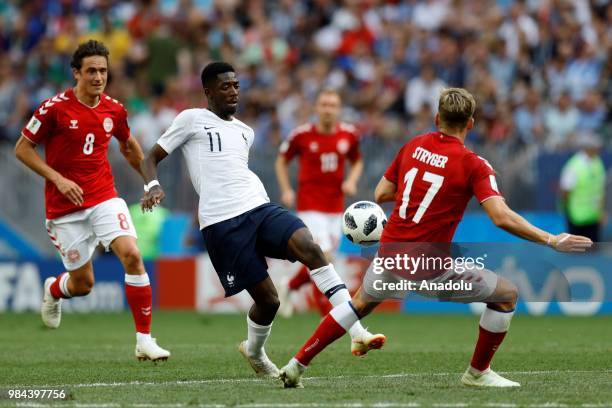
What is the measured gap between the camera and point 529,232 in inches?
299

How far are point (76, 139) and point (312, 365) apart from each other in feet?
9.26

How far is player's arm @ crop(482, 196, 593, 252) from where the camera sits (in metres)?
7.44

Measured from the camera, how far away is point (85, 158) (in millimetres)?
10672

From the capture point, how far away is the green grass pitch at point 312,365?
778 cm

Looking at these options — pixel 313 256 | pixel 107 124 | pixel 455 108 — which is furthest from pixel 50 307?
pixel 455 108

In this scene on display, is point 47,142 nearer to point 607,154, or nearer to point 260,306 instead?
point 260,306

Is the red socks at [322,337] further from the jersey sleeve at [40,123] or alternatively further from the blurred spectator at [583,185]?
the blurred spectator at [583,185]

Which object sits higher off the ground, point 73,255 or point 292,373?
point 73,255

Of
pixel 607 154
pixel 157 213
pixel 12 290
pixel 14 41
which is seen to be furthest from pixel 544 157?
pixel 14 41

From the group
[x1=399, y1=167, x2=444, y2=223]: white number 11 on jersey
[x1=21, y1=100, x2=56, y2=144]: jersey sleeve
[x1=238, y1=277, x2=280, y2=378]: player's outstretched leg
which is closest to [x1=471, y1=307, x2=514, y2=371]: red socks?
[x1=399, y1=167, x2=444, y2=223]: white number 11 on jersey

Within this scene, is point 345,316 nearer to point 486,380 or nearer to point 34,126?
point 486,380

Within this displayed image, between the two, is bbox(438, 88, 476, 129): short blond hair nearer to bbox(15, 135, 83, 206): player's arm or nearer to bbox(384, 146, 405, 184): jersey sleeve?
bbox(384, 146, 405, 184): jersey sleeve

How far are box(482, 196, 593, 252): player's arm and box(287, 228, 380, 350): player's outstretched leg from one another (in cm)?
132

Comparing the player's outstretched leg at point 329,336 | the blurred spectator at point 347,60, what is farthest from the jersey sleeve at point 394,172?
the blurred spectator at point 347,60
